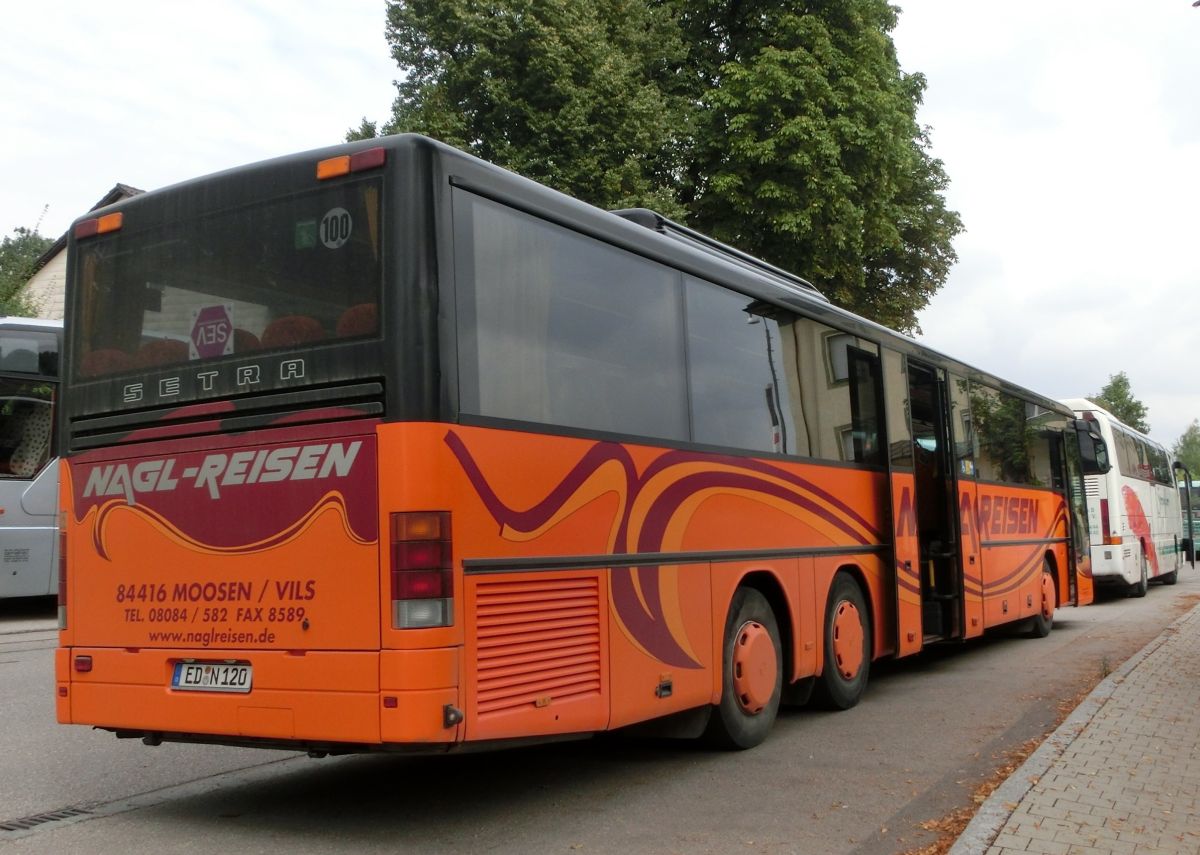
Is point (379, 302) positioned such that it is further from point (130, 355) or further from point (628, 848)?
point (628, 848)

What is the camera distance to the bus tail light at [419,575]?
17.6 ft

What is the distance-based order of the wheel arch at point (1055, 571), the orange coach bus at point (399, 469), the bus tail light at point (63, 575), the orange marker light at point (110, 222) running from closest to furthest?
the orange coach bus at point (399, 469), the bus tail light at point (63, 575), the orange marker light at point (110, 222), the wheel arch at point (1055, 571)

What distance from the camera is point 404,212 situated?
18.3 feet

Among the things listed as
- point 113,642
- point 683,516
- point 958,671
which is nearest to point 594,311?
point 683,516

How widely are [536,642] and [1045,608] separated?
438 inches

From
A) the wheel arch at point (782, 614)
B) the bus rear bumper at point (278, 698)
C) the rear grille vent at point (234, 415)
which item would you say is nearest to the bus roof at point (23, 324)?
the rear grille vent at point (234, 415)

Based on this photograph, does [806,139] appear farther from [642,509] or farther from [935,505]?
[642,509]

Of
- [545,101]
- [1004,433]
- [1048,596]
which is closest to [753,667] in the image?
[1004,433]

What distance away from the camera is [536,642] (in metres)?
5.91

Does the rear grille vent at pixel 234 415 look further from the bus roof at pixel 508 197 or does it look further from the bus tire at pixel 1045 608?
the bus tire at pixel 1045 608

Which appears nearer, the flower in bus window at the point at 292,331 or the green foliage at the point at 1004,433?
the flower in bus window at the point at 292,331

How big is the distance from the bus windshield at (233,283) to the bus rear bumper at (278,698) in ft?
4.76

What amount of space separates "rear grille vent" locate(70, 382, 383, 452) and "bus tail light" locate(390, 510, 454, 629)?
1.73 feet

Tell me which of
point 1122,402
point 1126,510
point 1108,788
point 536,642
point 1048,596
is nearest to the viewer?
point 536,642
